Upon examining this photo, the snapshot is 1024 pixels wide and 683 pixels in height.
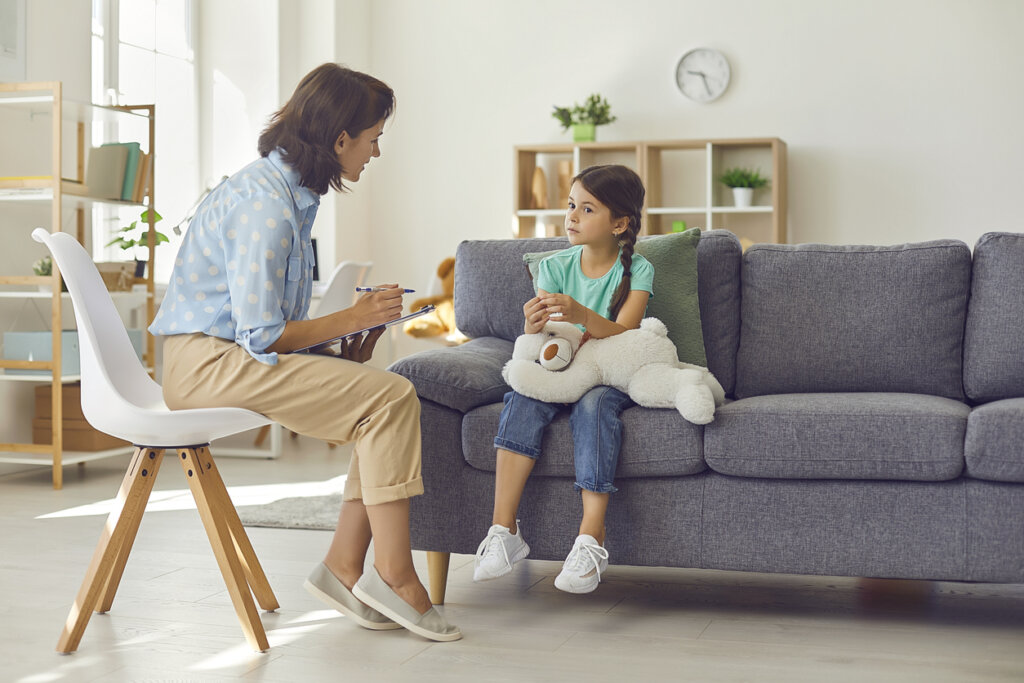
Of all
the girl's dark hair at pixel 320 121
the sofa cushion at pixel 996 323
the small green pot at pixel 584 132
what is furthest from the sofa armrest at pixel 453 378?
the small green pot at pixel 584 132

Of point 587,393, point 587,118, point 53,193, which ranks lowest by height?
point 587,393

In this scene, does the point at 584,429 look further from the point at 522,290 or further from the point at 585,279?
the point at 522,290

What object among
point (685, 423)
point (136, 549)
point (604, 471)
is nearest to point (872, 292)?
point (685, 423)

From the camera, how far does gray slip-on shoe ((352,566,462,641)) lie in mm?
2068

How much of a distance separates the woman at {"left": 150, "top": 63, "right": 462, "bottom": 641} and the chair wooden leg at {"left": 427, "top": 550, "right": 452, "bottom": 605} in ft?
0.83

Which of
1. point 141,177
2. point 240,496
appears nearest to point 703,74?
point 141,177

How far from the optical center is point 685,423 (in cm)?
221

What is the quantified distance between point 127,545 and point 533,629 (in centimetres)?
78

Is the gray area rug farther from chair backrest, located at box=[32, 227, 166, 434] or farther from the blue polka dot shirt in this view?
the blue polka dot shirt

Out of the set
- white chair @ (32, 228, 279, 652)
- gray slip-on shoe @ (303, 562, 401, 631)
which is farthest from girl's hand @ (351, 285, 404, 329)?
gray slip-on shoe @ (303, 562, 401, 631)

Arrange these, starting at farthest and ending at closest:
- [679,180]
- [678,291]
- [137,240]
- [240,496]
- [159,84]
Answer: [679,180] < [159,84] < [137,240] < [240,496] < [678,291]

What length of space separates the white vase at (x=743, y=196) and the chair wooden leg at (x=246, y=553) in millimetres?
3575

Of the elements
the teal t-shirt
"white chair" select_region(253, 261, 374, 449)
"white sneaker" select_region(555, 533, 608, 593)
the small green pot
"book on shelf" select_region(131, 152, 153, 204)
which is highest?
the small green pot

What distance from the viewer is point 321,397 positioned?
6.57ft
